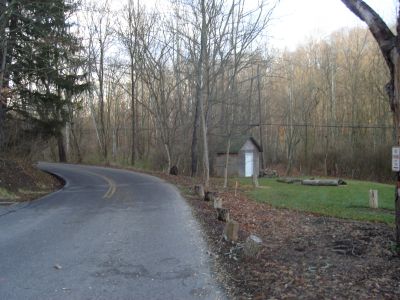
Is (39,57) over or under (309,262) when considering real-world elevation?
over

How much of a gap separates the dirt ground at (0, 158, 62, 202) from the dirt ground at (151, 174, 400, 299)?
1098cm

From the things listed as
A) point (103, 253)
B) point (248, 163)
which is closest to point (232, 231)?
point (103, 253)

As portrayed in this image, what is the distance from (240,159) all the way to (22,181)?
2378 centimetres

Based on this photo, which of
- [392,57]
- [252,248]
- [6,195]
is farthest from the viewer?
[6,195]

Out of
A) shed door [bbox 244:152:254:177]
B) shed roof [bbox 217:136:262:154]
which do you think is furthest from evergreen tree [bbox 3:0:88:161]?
shed door [bbox 244:152:254:177]

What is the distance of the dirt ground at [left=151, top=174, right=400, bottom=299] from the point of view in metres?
5.79

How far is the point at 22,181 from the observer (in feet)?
70.0

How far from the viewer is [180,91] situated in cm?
3775

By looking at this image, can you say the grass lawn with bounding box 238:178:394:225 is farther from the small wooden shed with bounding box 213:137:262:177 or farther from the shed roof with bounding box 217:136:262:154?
the small wooden shed with bounding box 213:137:262:177

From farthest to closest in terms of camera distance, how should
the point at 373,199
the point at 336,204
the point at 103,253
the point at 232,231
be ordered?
the point at 336,204, the point at 373,199, the point at 232,231, the point at 103,253

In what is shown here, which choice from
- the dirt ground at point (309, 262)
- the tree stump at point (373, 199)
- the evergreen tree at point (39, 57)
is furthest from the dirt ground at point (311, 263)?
the evergreen tree at point (39, 57)

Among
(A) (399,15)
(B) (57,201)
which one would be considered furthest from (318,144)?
(A) (399,15)

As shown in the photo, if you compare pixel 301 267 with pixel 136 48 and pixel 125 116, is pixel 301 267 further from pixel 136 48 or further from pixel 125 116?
pixel 125 116

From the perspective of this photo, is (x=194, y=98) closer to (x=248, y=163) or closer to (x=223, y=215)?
(x=248, y=163)
